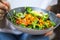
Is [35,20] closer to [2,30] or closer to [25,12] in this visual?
[25,12]

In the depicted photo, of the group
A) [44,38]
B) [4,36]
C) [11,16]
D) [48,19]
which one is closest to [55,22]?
[48,19]

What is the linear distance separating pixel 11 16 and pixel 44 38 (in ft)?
0.97

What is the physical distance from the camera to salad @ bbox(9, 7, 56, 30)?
836 millimetres

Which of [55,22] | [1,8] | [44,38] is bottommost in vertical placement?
[44,38]

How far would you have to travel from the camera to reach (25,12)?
3.11ft

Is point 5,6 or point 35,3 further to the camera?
point 35,3

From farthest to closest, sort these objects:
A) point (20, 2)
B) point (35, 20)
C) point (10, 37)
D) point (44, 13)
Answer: point (20, 2)
point (10, 37)
point (44, 13)
point (35, 20)

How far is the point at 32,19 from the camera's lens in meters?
0.87

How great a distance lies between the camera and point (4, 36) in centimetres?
105

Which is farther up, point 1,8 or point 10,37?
point 1,8

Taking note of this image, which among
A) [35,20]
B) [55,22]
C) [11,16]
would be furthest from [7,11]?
[55,22]

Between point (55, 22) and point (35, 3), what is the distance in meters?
0.33

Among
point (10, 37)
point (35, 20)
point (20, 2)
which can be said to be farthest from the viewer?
point (20, 2)

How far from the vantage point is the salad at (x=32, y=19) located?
2.74ft
